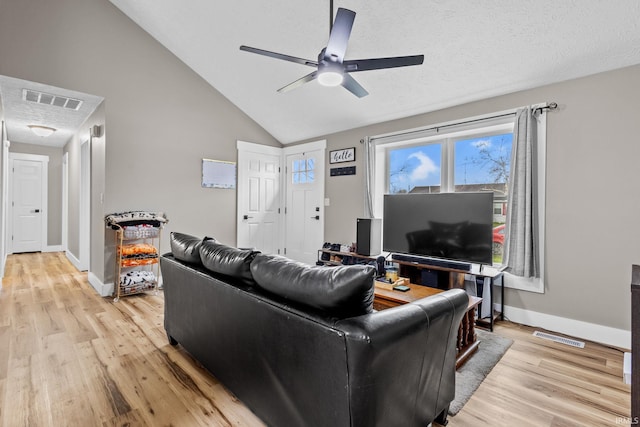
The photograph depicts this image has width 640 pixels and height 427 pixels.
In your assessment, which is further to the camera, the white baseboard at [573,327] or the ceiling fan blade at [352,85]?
the white baseboard at [573,327]

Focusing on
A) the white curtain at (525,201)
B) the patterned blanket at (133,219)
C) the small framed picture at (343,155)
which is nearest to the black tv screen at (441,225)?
the white curtain at (525,201)

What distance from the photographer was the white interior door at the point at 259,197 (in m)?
5.27

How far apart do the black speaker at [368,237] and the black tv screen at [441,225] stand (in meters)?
0.12

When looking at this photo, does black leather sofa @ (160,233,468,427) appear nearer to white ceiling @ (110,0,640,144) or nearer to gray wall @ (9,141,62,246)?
white ceiling @ (110,0,640,144)

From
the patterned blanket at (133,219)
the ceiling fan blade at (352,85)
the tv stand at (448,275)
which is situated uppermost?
the ceiling fan blade at (352,85)

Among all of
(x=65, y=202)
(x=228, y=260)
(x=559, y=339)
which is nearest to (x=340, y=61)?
(x=228, y=260)

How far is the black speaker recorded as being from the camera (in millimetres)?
3998

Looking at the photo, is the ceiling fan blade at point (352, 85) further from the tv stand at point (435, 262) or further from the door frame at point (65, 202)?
the door frame at point (65, 202)

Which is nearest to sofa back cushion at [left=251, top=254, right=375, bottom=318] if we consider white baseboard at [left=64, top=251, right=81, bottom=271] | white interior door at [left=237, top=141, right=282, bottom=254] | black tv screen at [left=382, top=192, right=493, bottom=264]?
black tv screen at [left=382, top=192, right=493, bottom=264]

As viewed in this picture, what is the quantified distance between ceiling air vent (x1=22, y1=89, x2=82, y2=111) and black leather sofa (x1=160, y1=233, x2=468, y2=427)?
3.57 meters

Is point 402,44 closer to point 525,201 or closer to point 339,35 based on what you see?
point 339,35

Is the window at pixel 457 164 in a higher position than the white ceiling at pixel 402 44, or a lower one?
lower

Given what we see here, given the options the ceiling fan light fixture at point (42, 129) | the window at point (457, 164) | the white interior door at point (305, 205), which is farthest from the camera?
the white interior door at point (305, 205)

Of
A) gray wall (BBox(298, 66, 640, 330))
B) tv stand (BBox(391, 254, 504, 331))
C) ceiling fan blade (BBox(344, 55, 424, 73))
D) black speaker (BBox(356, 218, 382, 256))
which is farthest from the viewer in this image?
black speaker (BBox(356, 218, 382, 256))
